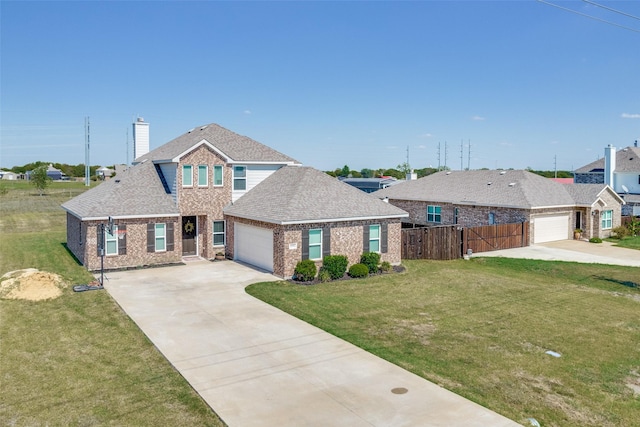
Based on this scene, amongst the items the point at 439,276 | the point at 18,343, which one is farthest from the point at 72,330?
the point at 439,276

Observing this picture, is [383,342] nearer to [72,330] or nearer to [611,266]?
[72,330]

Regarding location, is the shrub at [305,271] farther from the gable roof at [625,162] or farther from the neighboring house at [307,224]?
the gable roof at [625,162]

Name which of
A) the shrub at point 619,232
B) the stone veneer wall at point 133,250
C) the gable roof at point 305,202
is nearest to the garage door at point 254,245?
the gable roof at point 305,202

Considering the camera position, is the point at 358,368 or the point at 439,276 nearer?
the point at 358,368

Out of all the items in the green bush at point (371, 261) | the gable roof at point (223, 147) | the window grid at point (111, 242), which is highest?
the gable roof at point (223, 147)

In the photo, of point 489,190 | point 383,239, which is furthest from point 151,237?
point 489,190
